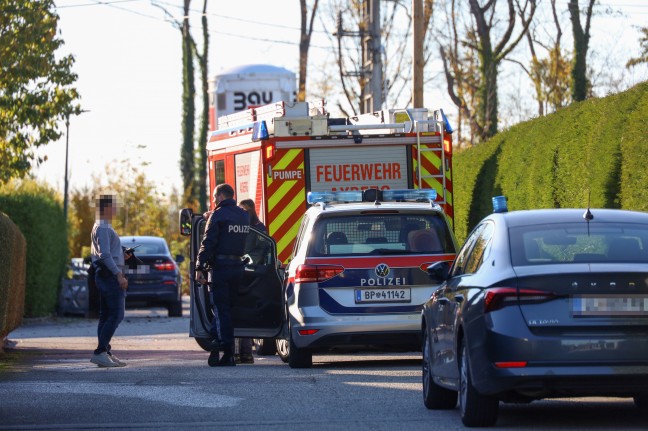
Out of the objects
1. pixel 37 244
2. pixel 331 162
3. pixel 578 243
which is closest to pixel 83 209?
pixel 37 244

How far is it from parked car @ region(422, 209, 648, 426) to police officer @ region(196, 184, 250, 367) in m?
5.80

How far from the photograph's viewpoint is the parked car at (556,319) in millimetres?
8469

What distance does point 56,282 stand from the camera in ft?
97.7

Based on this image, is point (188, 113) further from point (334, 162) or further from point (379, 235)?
point (379, 235)

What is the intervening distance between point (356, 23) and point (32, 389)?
1157 inches

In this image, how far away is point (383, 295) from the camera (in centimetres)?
1376

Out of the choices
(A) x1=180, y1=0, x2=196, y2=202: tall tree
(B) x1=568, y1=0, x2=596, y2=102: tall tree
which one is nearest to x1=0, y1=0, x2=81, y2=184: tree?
(B) x1=568, y1=0, x2=596, y2=102: tall tree

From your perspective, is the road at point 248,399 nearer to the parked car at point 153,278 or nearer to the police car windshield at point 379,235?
the police car windshield at point 379,235

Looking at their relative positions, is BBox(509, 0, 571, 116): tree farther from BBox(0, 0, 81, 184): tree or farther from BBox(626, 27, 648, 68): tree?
BBox(0, 0, 81, 184): tree

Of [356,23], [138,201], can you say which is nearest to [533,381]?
[356,23]

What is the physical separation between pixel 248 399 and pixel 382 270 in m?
2.86

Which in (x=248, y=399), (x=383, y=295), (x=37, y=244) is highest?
(x=37, y=244)

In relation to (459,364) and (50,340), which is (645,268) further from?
(50,340)

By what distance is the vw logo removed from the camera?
13.7 metres
